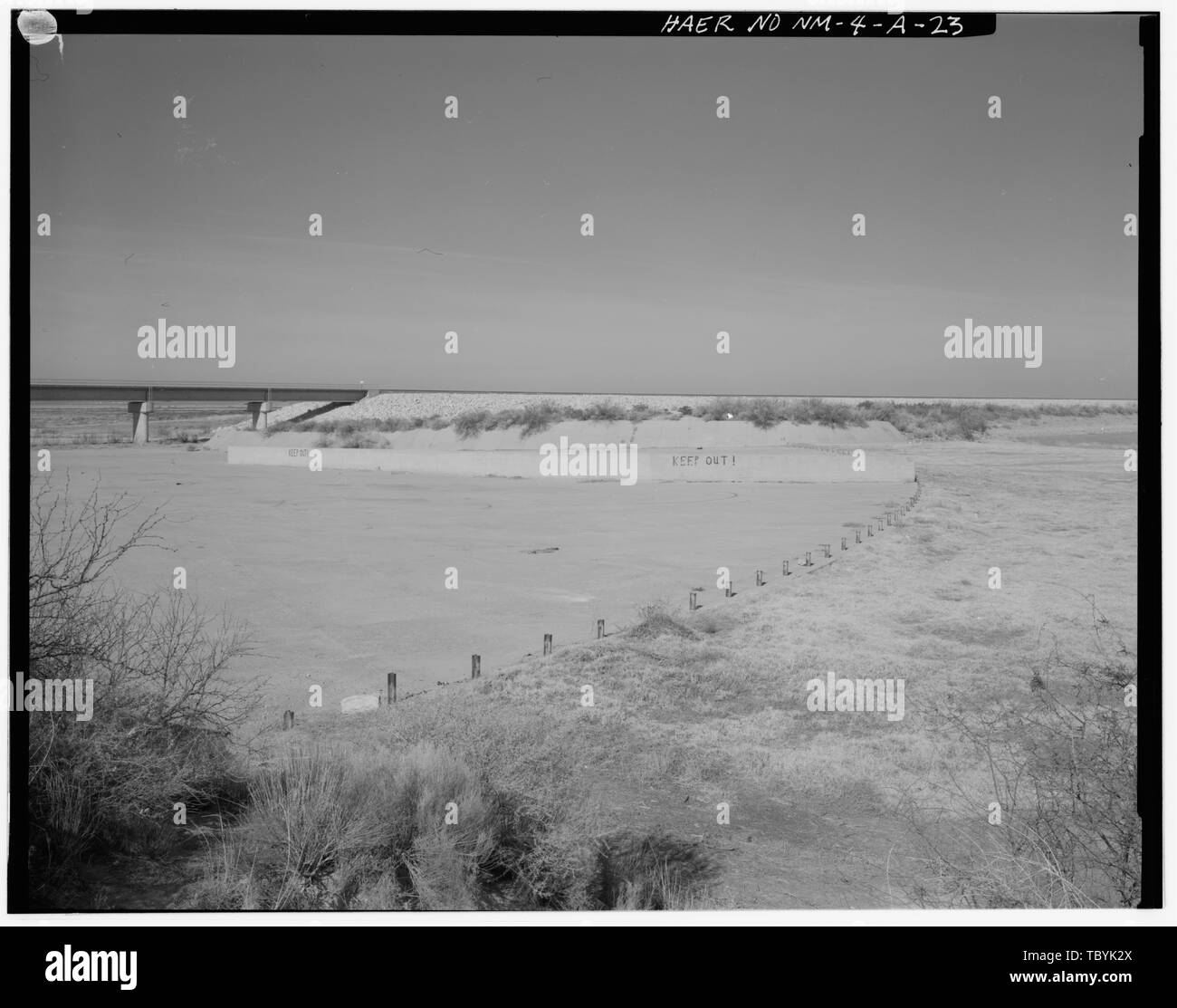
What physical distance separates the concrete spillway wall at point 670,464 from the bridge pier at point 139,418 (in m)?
2.24

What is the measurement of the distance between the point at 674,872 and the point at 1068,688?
4.59 meters

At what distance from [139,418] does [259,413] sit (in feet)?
25.7

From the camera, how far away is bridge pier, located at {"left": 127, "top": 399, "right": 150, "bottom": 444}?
20.3 m

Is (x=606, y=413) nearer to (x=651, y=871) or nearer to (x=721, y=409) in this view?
(x=721, y=409)

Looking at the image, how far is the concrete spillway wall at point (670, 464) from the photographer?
21125 millimetres

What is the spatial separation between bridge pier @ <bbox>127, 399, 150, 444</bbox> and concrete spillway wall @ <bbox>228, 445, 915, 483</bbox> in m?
2.24

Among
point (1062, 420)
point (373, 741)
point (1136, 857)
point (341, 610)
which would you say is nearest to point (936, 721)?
point (1136, 857)

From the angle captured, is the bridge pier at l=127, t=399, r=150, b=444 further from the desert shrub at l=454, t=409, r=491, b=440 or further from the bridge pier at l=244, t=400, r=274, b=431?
the desert shrub at l=454, t=409, r=491, b=440

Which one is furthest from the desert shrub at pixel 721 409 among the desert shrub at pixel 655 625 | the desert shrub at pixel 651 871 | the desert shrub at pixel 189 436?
the desert shrub at pixel 651 871

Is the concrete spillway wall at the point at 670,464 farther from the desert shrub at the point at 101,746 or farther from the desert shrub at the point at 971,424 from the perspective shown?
the desert shrub at the point at 101,746

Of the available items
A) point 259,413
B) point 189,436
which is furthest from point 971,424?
point 189,436

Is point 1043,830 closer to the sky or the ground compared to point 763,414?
closer to the ground

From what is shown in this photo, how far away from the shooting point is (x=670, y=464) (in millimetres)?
23516
